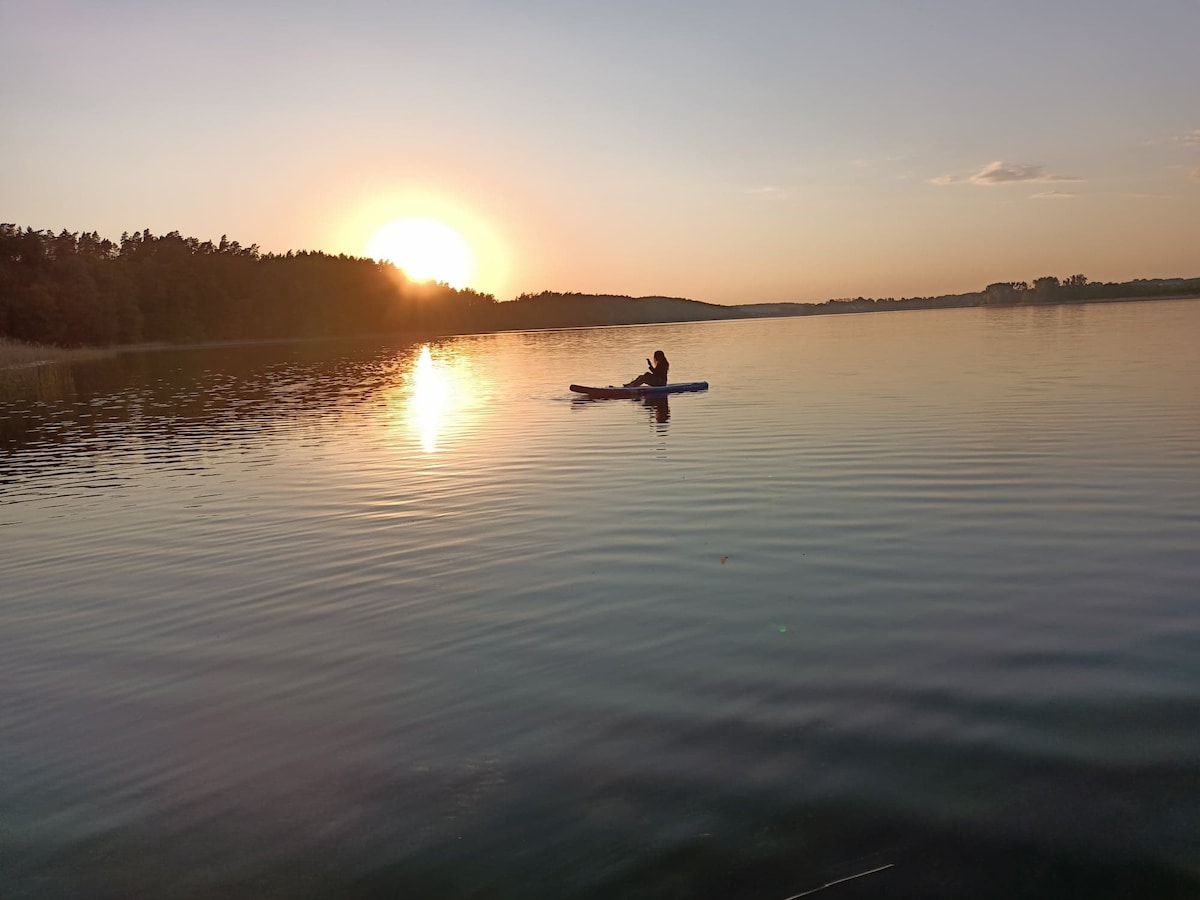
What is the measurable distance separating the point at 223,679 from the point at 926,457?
47.9 feet

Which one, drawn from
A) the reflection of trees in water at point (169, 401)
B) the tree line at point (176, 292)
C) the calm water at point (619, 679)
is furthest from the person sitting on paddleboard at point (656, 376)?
the tree line at point (176, 292)

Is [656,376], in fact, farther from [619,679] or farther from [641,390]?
[619,679]

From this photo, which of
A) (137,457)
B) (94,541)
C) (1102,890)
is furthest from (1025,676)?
(137,457)

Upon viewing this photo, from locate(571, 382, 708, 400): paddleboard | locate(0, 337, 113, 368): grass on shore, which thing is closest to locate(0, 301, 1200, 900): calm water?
locate(571, 382, 708, 400): paddleboard

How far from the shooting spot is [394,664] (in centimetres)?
853

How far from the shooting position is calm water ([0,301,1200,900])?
5.26 m

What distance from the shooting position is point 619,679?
25.7 ft

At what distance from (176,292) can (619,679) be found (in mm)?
146268

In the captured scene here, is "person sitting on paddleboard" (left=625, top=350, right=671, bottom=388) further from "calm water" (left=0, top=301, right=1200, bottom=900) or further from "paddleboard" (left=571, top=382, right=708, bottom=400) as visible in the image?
"calm water" (left=0, top=301, right=1200, bottom=900)

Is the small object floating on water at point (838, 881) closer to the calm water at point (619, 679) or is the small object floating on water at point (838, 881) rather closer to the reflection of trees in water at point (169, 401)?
the calm water at point (619, 679)

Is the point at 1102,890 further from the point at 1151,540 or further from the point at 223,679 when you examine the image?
the point at 1151,540

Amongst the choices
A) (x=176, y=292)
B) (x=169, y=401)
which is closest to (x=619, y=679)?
(x=169, y=401)

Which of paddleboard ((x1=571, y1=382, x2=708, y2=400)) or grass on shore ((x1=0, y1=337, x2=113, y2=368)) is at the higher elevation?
grass on shore ((x1=0, y1=337, x2=113, y2=368))

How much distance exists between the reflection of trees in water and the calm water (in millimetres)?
11564
